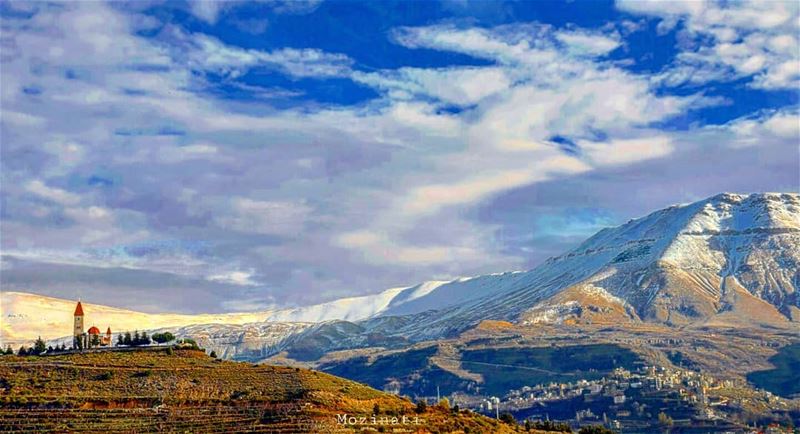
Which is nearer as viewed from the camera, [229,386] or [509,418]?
[229,386]

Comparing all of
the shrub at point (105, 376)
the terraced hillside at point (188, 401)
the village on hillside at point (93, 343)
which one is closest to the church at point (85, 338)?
the village on hillside at point (93, 343)

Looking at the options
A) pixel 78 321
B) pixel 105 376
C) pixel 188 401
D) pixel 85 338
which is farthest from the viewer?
pixel 78 321

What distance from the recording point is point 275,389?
136000mm

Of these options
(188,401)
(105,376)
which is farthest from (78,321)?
(188,401)

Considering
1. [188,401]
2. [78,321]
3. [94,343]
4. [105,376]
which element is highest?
[78,321]

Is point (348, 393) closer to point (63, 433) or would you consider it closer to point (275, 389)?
point (275, 389)

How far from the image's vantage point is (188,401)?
A: 12925 cm

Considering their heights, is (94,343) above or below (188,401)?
above

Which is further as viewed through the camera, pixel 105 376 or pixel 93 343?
pixel 93 343

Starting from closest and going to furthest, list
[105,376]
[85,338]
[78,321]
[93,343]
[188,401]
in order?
[188,401] → [105,376] → [93,343] → [85,338] → [78,321]

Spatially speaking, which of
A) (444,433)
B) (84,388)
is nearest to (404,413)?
(444,433)

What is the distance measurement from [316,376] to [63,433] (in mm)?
42549

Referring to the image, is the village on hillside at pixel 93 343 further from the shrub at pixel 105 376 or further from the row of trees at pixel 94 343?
the shrub at pixel 105 376

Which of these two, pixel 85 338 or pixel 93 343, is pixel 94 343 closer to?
pixel 93 343
